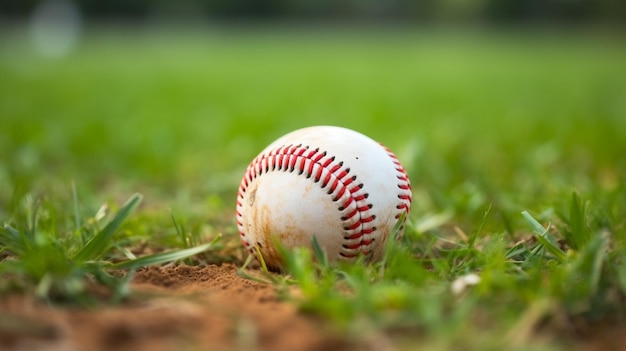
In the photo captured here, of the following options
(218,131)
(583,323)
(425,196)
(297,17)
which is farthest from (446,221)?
(297,17)

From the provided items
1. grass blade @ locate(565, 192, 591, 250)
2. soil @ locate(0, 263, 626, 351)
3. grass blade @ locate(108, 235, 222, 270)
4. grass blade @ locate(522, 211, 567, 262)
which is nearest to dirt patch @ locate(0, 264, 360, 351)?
soil @ locate(0, 263, 626, 351)

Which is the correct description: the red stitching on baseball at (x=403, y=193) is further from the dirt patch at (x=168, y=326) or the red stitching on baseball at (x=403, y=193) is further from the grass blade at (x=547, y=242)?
the dirt patch at (x=168, y=326)

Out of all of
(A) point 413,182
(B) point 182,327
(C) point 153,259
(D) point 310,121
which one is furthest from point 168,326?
(D) point 310,121

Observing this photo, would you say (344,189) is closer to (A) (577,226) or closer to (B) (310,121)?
(A) (577,226)

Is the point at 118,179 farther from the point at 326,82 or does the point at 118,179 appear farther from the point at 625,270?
the point at 326,82

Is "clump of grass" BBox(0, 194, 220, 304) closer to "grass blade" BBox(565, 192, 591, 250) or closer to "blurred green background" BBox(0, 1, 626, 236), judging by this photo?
"blurred green background" BBox(0, 1, 626, 236)

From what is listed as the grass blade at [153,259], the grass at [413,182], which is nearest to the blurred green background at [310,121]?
the grass at [413,182]
